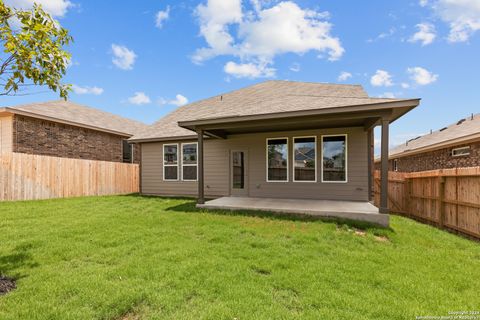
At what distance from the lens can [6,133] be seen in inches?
459

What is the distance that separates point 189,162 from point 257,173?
336 cm

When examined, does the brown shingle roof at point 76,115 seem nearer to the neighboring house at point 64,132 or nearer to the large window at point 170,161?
the neighboring house at point 64,132

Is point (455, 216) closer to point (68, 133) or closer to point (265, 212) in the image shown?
point (265, 212)

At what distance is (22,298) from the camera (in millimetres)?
2820

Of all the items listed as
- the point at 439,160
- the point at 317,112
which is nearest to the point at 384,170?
the point at 317,112

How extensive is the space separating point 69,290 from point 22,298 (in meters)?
0.45

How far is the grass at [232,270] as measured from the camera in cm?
265

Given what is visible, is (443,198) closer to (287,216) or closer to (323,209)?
(323,209)

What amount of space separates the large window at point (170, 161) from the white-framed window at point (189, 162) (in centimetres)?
43

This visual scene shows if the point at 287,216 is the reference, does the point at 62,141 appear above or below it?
above

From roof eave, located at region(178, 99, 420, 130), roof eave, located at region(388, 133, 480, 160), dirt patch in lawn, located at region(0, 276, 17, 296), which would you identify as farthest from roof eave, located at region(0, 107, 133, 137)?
roof eave, located at region(388, 133, 480, 160)

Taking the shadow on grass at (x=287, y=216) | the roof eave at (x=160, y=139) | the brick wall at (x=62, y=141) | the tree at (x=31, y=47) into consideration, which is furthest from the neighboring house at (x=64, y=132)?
the tree at (x=31, y=47)

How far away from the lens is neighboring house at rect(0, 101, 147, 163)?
11680mm

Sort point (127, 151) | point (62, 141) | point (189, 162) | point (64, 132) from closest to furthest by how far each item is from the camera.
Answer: point (189, 162) < point (62, 141) < point (64, 132) < point (127, 151)
